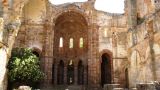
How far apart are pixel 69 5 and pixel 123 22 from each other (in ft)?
19.8

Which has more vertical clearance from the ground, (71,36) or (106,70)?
(71,36)

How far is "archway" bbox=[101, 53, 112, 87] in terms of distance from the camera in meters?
25.8

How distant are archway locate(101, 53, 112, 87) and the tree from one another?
847cm

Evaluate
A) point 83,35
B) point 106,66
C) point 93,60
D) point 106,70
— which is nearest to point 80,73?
point 106,70

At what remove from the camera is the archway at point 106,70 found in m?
25.8

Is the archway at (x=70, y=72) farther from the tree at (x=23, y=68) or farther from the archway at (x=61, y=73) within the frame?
the tree at (x=23, y=68)

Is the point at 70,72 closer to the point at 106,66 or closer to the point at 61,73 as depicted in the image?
the point at 61,73

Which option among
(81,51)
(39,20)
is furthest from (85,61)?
(39,20)

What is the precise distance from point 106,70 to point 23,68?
10.4 metres

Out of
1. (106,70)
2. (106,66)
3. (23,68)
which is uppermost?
(106,66)

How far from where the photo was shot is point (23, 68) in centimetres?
1909

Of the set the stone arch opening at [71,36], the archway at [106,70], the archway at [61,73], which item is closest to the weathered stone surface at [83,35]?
the stone arch opening at [71,36]

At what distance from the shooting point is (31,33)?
24859mm

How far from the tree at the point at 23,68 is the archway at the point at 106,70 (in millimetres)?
8472
